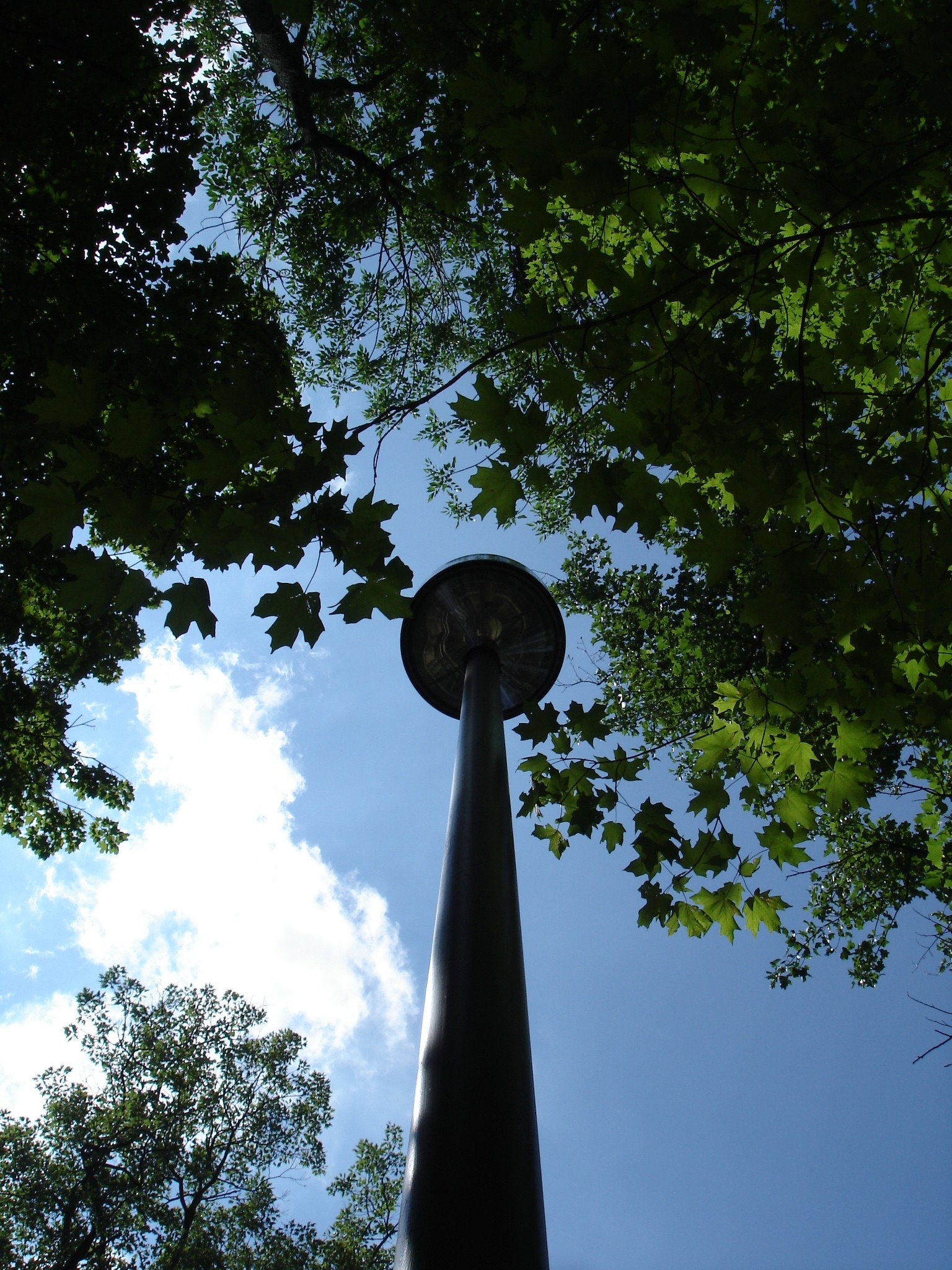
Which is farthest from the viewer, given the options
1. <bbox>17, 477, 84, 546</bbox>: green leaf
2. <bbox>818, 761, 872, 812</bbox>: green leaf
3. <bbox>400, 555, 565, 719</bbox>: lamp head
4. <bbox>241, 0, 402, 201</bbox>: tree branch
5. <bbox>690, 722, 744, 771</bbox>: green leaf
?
<bbox>400, 555, 565, 719</bbox>: lamp head

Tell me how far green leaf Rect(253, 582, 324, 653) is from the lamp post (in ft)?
6.32

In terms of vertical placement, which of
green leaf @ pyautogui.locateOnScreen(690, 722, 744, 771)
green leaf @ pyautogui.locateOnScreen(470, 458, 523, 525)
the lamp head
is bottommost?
green leaf @ pyautogui.locateOnScreen(690, 722, 744, 771)

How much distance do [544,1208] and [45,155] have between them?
→ 780 centimetres

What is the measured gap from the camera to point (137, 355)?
5504 mm

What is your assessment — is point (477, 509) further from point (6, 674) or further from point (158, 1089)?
point (158, 1089)

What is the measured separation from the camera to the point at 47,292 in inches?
217

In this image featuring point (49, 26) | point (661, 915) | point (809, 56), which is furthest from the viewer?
point (49, 26)

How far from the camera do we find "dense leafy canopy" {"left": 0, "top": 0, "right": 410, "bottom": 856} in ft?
8.59

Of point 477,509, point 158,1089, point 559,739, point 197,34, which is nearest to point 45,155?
point 477,509

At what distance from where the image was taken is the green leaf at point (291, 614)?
8.73 feet

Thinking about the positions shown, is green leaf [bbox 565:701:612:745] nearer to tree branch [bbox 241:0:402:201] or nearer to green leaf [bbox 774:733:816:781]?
green leaf [bbox 774:733:816:781]

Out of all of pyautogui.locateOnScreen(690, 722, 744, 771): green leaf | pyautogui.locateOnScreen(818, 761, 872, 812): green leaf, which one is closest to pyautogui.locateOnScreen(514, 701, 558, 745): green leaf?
pyautogui.locateOnScreen(690, 722, 744, 771): green leaf

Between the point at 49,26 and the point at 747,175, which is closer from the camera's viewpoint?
the point at 747,175

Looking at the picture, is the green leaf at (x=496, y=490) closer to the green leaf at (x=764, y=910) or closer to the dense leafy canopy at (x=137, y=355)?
the dense leafy canopy at (x=137, y=355)
